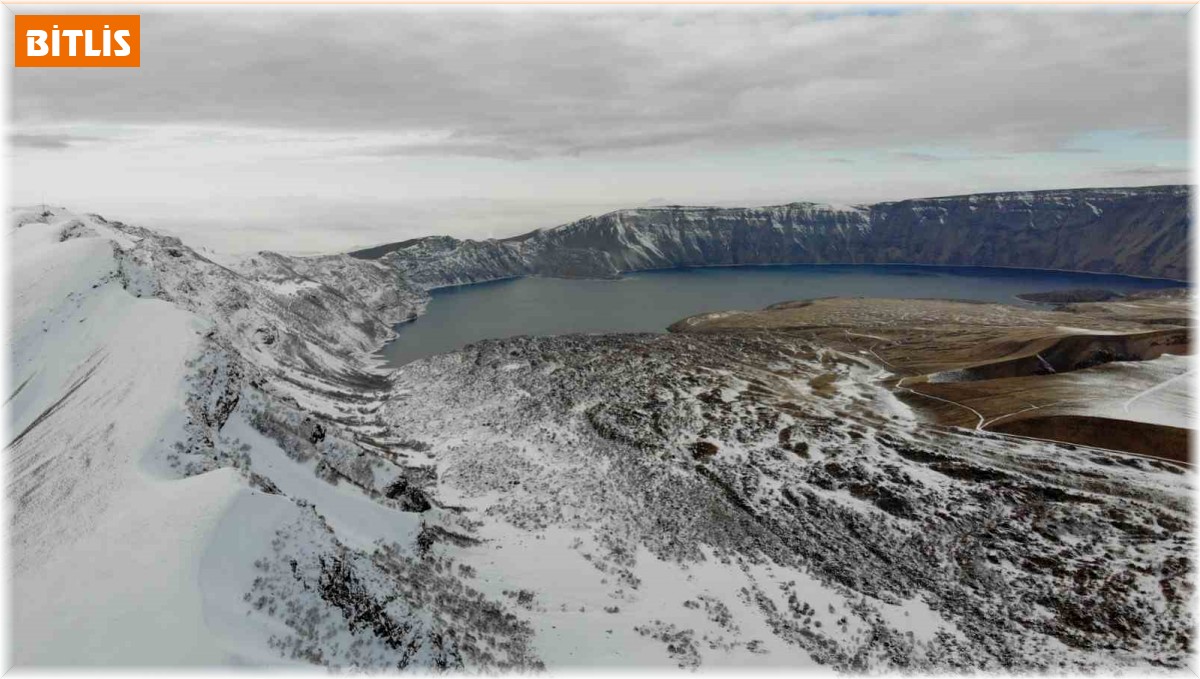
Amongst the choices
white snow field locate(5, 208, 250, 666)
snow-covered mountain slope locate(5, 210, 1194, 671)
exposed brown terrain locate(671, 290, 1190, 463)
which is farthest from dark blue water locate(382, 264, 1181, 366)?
snow-covered mountain slope locate(5, 210, 1194, 671)

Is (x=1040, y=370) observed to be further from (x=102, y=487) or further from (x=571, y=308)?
(x=571, y=308)

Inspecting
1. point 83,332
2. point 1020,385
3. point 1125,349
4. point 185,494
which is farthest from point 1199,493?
point 83,332

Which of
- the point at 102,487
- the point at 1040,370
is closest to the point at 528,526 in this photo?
the point at 102,487

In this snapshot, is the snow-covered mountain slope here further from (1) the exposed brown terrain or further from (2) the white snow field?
(1) the exposed brown terrain

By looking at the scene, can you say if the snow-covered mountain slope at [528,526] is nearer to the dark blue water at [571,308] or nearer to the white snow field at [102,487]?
the white snow field at [102,487]

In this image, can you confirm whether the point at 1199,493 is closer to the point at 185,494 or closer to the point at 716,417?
the point at 716,417

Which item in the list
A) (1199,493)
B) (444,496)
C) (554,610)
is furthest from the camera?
(444,496)
